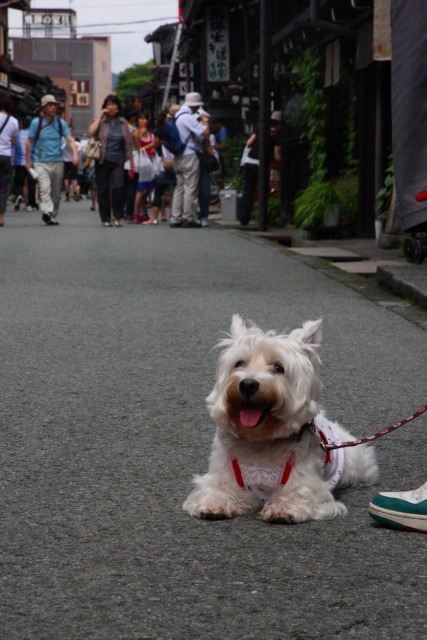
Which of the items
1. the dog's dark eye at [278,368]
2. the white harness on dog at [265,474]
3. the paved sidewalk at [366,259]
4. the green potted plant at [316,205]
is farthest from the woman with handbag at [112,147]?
the dog's dark eye at [278,368]

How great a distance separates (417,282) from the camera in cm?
921

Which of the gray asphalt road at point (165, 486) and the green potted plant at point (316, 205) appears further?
the green potted plant at point (316, 205)

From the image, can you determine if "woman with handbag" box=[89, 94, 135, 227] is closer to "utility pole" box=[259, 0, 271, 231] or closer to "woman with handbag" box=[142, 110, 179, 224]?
"woman with handbag" box=[142, 110, 179, 224]

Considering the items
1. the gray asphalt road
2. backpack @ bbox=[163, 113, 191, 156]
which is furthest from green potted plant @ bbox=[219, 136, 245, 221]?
the gray asphalt road

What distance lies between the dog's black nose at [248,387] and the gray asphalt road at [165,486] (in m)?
0.43

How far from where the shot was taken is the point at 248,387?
10.5ft

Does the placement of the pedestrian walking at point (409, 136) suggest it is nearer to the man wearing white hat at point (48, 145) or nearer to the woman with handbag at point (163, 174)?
the man wearing white hat at point (48, 145)

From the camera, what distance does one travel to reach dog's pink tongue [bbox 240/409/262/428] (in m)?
3.25

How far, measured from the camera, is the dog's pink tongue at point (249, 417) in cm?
325

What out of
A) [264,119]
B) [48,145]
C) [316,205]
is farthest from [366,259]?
[48,145]

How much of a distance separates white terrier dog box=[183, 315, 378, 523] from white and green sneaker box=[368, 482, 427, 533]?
193mm

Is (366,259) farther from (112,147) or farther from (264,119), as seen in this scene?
(112,147)

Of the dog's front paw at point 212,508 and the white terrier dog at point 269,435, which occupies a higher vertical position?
the white terrier dog at point 269,435

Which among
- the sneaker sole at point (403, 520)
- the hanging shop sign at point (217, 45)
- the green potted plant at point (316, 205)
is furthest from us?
the hanging shop sign at point (217, 45)
